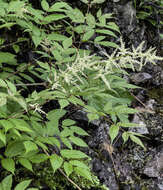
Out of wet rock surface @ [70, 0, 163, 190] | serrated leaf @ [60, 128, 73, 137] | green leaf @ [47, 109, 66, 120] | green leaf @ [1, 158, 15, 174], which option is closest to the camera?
green leaf @ [1, 158, 15, 174]

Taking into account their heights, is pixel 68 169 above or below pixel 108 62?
below

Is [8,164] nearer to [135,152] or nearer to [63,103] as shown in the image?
[63,103]

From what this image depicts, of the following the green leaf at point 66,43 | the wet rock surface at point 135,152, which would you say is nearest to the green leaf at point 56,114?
the green leaf at point 66,43

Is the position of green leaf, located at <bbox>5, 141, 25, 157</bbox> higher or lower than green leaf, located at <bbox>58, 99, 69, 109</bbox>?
lower

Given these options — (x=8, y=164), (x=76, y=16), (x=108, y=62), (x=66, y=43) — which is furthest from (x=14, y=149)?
(x=76, y=16)

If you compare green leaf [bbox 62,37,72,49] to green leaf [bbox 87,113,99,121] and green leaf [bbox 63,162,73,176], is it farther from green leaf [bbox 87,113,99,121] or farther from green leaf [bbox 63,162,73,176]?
green leaf [bbox 63,162,73,176]

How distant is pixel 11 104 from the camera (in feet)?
8.18

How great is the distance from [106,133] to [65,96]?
5.57 feet

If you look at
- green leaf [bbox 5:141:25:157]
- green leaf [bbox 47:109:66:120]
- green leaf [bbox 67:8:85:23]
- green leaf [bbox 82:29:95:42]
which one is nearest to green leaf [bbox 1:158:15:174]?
green leaf [bbox 5:141:25:157]

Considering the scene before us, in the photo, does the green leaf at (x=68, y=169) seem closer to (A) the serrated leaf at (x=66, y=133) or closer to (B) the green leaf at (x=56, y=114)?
(A) the serrated leaf at (x=66, y=133)

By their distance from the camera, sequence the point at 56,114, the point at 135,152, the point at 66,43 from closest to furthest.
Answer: the point at 56,114
the point at 66,43
the point at 135,152

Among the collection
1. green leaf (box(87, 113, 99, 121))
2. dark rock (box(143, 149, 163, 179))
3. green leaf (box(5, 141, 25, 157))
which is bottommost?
dark rock (box(143, 149, 163, 179))

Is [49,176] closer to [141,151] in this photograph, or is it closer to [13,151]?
[13,151]

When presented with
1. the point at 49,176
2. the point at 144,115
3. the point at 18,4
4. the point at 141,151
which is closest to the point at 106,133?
the point at 141,151
